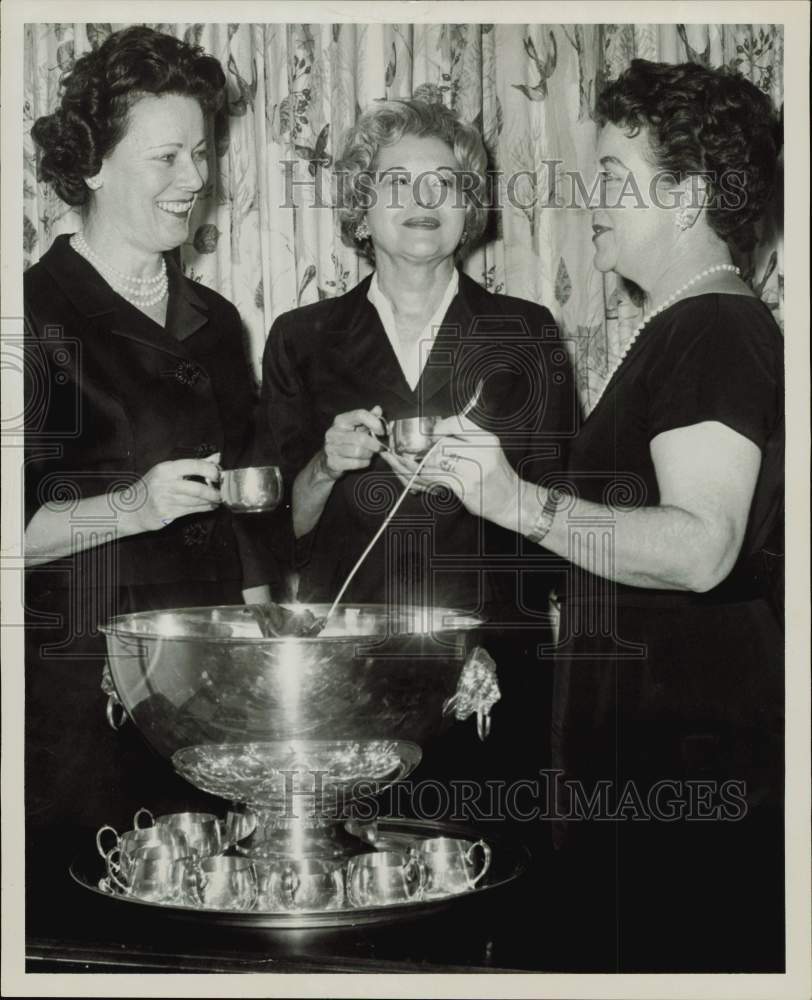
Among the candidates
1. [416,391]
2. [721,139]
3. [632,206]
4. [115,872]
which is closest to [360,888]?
[115,872]

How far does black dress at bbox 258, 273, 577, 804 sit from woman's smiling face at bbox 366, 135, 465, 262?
0.07 metres

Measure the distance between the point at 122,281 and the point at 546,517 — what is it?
638 mm

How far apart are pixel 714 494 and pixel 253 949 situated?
2.43 ft

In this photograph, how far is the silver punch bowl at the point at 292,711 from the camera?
1261 millimetres

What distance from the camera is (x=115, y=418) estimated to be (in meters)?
1.60

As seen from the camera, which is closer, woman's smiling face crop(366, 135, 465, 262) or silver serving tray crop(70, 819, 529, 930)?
silver serving tray crop(70, 819, 529, 930)

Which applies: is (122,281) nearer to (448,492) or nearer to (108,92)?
(108,92)

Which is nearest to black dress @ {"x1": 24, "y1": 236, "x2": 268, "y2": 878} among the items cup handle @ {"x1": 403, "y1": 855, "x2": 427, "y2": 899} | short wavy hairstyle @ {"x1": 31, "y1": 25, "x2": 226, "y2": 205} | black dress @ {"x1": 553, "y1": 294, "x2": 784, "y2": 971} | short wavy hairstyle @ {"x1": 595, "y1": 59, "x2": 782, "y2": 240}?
short wavy hairstyle @ {"x1": 31, "y1": 25, "x2": 226, "y2": 205}

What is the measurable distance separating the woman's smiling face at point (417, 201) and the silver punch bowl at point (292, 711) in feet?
1.79

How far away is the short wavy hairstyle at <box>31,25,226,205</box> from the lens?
5.25ft

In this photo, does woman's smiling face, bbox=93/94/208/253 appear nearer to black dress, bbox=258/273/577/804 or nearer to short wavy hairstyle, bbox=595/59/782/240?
black dress, bbox=258/273/577/804

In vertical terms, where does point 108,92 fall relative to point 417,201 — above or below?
above

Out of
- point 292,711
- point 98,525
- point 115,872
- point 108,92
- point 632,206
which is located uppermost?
point 108,92

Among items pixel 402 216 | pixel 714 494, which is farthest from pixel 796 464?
pixel 402 216
